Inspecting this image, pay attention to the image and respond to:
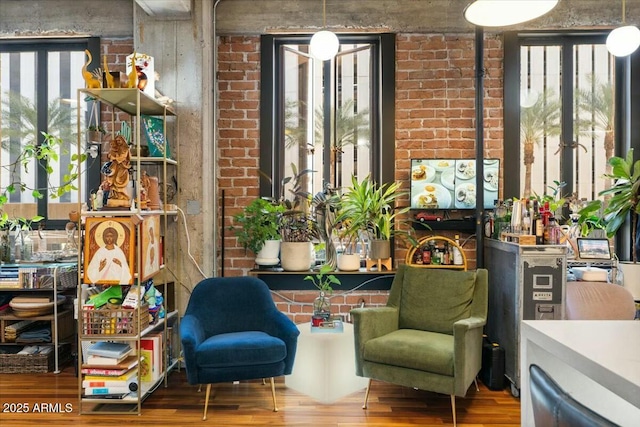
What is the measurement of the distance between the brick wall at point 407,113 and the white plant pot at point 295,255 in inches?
18.2

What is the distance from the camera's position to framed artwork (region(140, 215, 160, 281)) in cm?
314

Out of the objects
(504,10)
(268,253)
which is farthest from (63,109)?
(504,10)

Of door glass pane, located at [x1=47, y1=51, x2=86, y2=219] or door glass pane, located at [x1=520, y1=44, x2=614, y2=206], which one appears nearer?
door glass pane, located at [x1=520, y1=44, x2=614, y2=206]

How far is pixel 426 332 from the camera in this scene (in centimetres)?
331

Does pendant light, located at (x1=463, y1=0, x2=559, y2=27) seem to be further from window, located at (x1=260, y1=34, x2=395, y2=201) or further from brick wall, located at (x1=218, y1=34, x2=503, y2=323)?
window, located at (x1=260, y1=34, x2=395, y2=201)

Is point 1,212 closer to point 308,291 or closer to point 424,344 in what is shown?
point 308,291

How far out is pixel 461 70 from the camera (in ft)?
13.9

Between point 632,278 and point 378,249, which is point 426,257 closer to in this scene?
point 378,249

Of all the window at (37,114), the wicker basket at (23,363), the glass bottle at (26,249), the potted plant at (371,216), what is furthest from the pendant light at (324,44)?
the wicker basket at (23,363)

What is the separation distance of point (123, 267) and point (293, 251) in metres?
1.34

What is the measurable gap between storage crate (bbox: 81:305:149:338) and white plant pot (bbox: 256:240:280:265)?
1140mm

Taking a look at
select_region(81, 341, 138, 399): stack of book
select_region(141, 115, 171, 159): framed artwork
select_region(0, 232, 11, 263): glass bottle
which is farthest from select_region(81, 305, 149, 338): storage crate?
select_region(0, 232, 11, 263): glass bottle

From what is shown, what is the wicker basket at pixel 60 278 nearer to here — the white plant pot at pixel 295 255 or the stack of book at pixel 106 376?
the stack of book at pixel 106 376

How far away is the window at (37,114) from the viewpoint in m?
4.43
